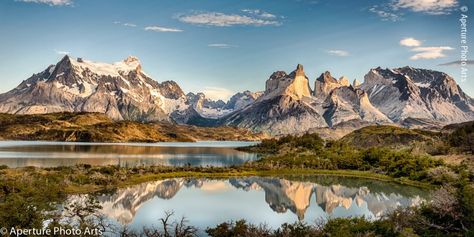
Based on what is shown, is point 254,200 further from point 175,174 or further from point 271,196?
point 175,174

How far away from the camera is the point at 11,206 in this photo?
36.2 m

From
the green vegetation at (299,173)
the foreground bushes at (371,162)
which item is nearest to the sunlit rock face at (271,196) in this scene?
the green vegetation at (299,173)

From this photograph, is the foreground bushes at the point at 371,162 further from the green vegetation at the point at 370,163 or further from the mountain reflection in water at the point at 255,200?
the mountain reflection in water at the point at 255,200

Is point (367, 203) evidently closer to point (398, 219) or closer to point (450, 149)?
point (398, 219)

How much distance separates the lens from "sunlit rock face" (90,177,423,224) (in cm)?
7212

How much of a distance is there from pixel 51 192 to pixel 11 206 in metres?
27.4

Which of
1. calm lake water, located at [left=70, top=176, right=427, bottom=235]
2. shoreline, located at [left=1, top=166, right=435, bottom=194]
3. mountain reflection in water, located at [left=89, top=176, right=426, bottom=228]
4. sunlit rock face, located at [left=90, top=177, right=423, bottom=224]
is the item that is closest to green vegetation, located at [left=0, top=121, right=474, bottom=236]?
shoreline, located at [left=1, top=166, right=435, bottom=194]

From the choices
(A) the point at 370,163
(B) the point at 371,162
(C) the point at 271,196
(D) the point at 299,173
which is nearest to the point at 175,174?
(C) the point at 271,196

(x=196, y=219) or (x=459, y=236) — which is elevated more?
(x=459, y=236)

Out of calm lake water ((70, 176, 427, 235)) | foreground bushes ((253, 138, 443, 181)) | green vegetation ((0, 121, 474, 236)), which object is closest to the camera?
green vegetation ((0, 121, 474, 236))

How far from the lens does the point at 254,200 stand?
81.3 metres

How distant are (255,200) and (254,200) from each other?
0.19m

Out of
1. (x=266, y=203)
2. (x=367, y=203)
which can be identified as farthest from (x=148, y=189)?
(x=367, y=203)

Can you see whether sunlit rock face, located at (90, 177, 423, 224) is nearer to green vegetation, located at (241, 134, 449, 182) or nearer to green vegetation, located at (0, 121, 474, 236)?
green vegetation, located at (0, 121, 474, 236)
